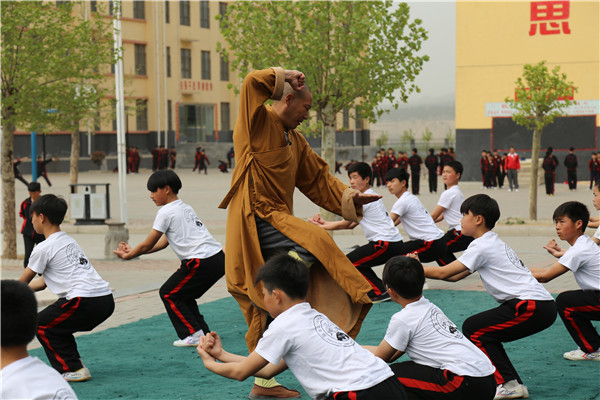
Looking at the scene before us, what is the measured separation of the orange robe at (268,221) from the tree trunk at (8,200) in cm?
919

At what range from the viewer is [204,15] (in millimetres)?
58438

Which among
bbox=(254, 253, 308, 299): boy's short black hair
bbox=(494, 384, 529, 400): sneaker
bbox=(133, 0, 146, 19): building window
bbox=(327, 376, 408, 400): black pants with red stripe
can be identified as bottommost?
bbox=(494, 384, 529, 400): sneaker

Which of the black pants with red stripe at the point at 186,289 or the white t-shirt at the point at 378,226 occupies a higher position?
the white t-shirt at the point at 378,226

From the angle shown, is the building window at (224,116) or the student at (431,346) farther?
the building window at (224,116)

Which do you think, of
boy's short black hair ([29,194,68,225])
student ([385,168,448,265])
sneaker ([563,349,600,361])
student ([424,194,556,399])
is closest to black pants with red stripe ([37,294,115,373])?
boy's short black hair ([29,194,68,225])

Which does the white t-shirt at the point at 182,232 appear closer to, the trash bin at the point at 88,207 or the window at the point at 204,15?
the trash bin at the point at 88,207

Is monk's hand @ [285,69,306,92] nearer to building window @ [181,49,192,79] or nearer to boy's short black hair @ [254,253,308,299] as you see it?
boy's short black hair @ [254,253,308,299]

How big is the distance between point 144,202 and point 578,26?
17.9 metres

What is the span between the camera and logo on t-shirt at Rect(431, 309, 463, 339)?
183 inches

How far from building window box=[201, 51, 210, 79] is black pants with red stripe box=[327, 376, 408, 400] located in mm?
56034

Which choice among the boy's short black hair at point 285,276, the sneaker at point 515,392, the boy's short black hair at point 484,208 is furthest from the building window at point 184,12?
the boy's short black hair at point 285,276

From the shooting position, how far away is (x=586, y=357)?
6.72 meters

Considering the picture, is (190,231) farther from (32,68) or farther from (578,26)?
(578,26)

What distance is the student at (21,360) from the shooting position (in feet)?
10.1
